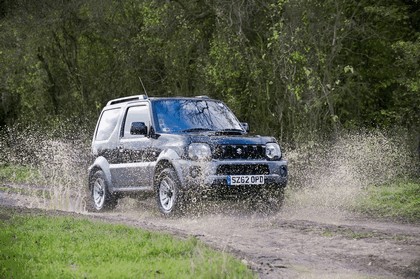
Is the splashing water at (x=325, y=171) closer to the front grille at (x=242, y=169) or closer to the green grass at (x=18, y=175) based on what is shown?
the green grass at (x=18, y=175)

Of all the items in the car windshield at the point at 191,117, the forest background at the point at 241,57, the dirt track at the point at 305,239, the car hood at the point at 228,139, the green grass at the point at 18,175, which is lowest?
the green grass at the point at 18,175

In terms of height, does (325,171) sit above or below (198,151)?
below

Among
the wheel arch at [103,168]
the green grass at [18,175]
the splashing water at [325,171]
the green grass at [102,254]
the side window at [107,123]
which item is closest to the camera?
the green grass at [102,254]

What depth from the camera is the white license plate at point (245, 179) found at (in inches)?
492

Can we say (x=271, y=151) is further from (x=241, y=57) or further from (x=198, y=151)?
(x=241, y=57)

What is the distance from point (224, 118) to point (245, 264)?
6358mm

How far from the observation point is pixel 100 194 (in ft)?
49.5

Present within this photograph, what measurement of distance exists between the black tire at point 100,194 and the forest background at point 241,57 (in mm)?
6434

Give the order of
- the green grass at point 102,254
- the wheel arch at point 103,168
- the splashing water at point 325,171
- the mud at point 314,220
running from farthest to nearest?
the splashing water at point 325,171 → the wheel arch at point 103,168 → the mud at point 314,220 → the green grass at point 102,254

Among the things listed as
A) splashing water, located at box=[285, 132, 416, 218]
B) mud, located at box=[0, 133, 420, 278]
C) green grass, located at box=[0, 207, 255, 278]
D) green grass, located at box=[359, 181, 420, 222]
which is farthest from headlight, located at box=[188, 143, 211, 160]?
green grass, located at box=[359, 181, 420, 222]

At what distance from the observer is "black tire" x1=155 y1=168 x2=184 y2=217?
1244 cm

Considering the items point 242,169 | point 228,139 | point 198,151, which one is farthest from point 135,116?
point 242,169

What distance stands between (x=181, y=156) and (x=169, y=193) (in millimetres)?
681

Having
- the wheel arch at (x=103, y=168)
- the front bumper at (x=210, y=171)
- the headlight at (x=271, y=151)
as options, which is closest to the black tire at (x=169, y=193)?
the front bumper at (x=210, y=171)
